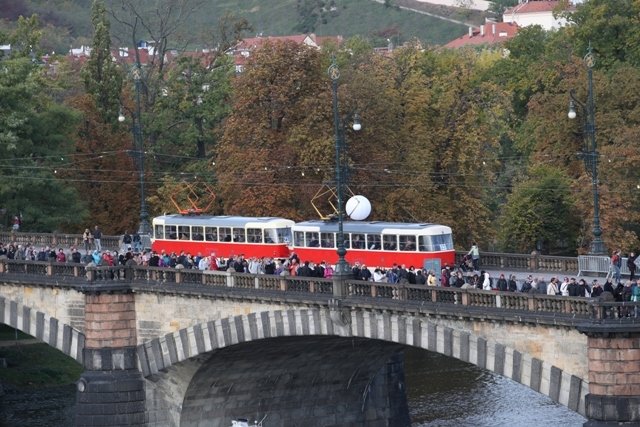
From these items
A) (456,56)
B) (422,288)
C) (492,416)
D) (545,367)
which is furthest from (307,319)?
(456,56)

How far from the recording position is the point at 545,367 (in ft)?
167

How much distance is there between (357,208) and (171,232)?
8.96m

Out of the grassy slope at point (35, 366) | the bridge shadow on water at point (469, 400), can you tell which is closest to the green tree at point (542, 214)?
the bridge shadow on water at point (469, 400)

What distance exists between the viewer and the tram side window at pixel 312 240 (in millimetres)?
70562

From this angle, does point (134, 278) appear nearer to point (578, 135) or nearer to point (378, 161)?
point (378, 161)

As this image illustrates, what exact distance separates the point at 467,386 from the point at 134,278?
19807mm

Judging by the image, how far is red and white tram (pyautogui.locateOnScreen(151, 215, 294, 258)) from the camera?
7269cm

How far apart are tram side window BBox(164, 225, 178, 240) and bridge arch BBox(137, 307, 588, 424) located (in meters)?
12.1

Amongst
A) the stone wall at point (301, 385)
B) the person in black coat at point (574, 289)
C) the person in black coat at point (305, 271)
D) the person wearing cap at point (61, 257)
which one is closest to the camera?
the person in black coat at point (574, 289)

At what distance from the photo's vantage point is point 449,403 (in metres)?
76.3

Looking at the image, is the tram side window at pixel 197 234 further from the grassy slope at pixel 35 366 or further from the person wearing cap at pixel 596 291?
the person wearing cap at pixel 596 291

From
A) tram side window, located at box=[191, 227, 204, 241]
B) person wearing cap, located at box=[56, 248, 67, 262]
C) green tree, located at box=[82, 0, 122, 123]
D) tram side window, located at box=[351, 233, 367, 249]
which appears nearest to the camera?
tram side window, located at box=[351, 233, 367, 249]

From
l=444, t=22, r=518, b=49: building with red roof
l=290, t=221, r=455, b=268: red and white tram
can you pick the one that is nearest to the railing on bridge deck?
l=290, t=221, r=455, b=268: red and white tram

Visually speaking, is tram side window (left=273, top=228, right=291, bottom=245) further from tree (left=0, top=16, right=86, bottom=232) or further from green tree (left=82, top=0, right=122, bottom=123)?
green tree (left=82, top=0, right=122, bottom=123)
